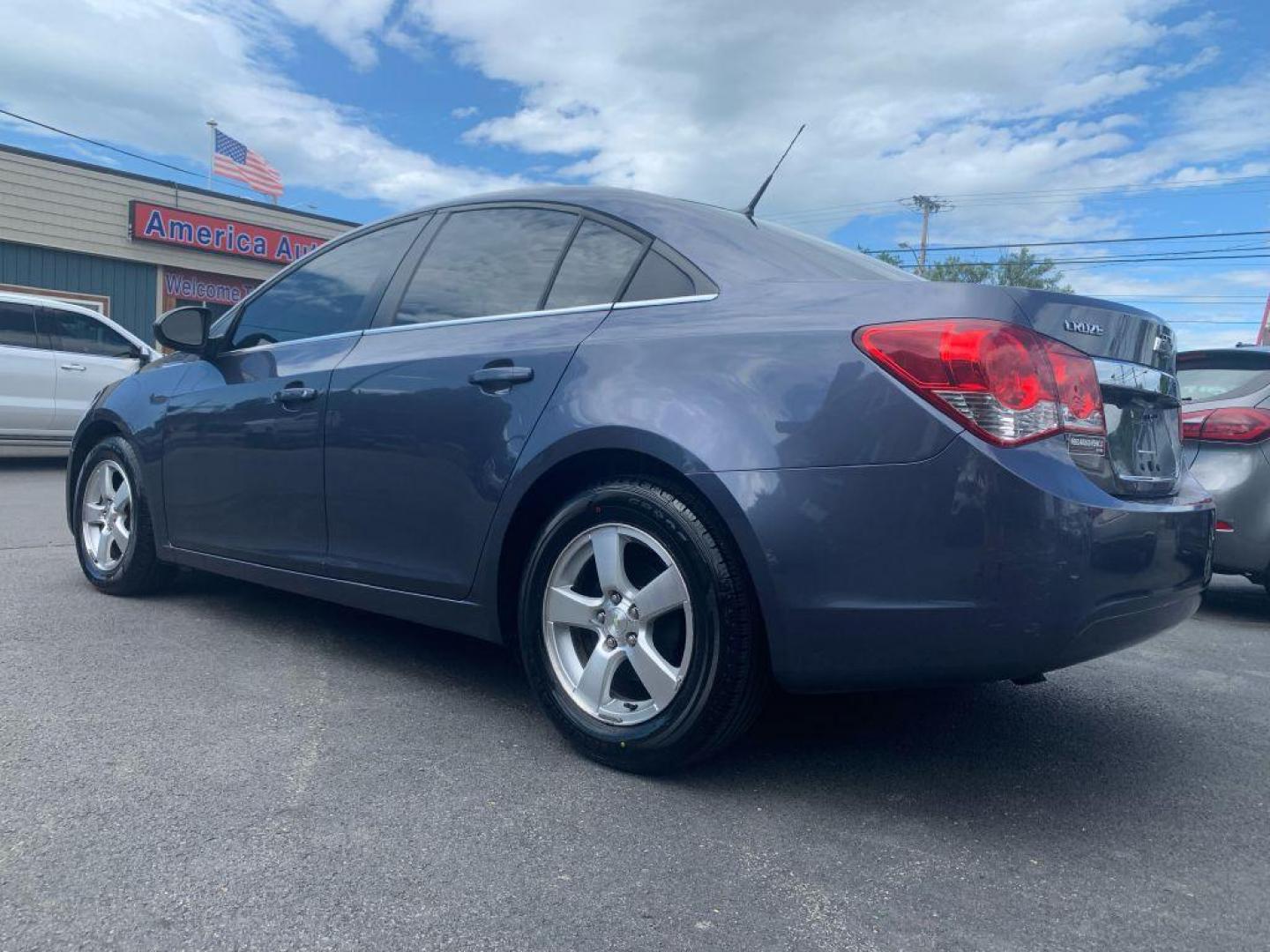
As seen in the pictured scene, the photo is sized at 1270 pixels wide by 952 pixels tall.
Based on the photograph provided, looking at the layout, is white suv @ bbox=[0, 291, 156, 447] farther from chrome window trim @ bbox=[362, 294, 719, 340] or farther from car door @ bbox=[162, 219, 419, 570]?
chrome window trim @ bbox=[362, 294, 719, 340]

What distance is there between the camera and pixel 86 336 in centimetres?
1108

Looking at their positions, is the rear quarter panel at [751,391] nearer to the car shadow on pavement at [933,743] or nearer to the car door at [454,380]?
the car door at [454,380]

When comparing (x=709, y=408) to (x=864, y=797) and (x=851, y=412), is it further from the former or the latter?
(x=864, y=797)

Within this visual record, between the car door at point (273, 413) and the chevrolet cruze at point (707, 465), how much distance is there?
0.07ft

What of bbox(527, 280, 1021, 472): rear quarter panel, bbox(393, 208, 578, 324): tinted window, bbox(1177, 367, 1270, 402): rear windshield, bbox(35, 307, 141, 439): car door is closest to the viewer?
bbox(527, 280, 1021, 472): rear quarter panel

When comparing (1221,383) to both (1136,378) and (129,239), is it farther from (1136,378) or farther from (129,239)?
(129,239)

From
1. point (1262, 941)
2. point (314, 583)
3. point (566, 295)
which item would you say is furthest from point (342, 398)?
point (1262, 941)

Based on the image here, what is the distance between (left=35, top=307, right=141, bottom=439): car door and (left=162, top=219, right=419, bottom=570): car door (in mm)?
7513

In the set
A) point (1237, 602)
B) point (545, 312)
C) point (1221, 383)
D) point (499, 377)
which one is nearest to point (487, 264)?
point (545, 312)

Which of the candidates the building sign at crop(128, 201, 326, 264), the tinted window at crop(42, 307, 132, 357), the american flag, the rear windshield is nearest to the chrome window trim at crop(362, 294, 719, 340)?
the rear windshield

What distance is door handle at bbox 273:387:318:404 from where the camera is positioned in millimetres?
3590

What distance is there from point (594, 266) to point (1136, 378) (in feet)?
4.91

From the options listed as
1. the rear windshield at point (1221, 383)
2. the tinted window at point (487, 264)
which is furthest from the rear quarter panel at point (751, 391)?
the rear windshield at point (1221, 383)

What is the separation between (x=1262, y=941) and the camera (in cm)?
196
